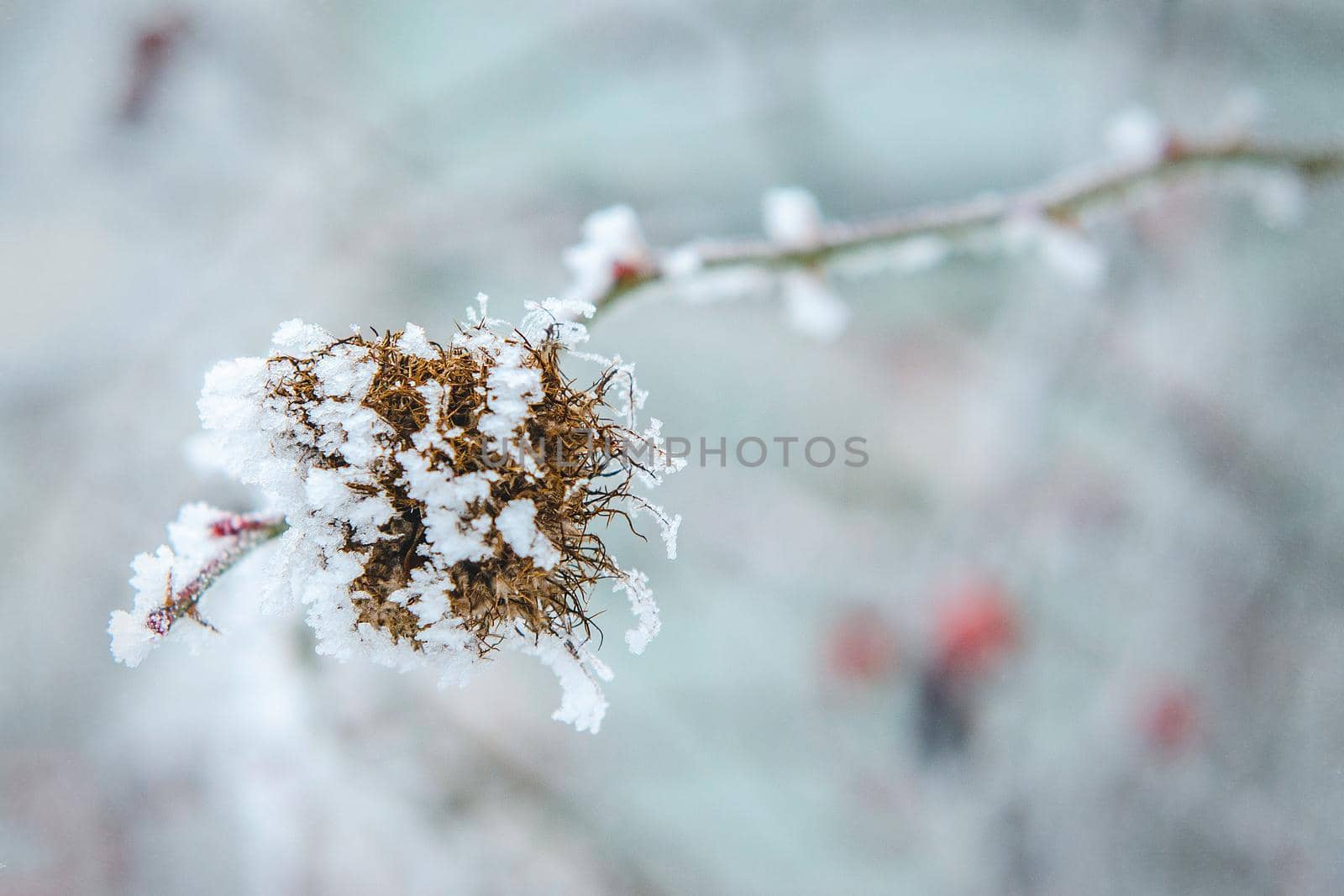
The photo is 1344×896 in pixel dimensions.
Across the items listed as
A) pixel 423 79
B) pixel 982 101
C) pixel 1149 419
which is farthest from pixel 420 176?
pixel 1149 419

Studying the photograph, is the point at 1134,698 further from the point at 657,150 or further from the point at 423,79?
the point at 423,79

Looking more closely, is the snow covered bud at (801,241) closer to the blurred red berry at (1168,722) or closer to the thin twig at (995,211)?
the thin twig at (995,211)

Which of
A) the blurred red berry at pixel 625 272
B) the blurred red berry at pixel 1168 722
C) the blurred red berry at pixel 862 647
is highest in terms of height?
the blurred red berry at pixel 1168 722

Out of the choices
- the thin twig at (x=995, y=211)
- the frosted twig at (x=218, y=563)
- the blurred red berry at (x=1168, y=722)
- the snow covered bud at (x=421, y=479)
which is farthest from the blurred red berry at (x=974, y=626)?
the frosted twig at (x=218, y=563)

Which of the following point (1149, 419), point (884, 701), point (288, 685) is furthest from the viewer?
point (1149, 419)

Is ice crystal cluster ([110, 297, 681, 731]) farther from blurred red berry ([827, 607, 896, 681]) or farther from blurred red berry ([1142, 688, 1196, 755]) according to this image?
blurred red berry ([1142, 688, 1196, 755])

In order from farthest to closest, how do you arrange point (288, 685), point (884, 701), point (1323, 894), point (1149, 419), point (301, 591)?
point (1149, 419) < point (884, 701) < point (1323, 894) < point (288, 685) < point (301, 591)

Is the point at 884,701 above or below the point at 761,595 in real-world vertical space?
below
